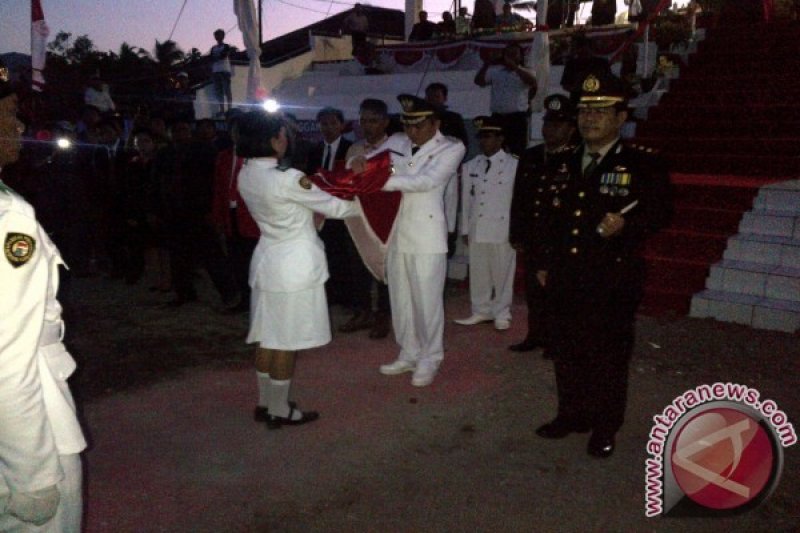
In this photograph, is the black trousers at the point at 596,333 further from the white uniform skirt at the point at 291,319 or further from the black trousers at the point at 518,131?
the black trousers at the point at 518,131

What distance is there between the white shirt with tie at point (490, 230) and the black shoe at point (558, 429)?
2271mm

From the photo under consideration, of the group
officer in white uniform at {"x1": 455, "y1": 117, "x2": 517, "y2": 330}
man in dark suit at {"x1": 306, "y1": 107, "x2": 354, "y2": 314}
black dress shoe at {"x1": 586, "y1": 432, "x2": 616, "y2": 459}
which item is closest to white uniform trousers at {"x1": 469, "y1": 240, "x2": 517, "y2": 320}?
officer in white uniform at {"x1": 455, "y1": 117, "x2": 517, "y2": 330}

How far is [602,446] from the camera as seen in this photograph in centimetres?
380

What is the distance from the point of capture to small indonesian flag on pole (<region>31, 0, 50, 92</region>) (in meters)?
10.2

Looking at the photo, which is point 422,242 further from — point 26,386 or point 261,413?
point 26,386

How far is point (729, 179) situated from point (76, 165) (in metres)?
8.15

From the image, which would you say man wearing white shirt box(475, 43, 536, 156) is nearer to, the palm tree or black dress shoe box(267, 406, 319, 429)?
black dress shoe box(267, 406, 319, 429)

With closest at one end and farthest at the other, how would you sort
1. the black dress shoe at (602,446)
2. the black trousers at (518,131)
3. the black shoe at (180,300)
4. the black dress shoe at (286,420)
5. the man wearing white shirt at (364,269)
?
1. the black dress shoe at (602,446)
2. the black dress shoe at (286,420)
3. the man wearing white shirt at (364,269)
4. the black shoe at (180,300)
5. the black trousers at (518,131)

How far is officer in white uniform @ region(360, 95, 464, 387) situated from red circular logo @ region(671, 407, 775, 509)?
2.03 m

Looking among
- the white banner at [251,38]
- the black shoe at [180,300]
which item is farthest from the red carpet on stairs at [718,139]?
the white banner at [251,38]

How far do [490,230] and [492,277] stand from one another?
0.49 meters

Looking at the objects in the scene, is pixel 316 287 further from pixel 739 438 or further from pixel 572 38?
pixel 572 38

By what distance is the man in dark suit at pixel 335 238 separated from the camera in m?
6.68

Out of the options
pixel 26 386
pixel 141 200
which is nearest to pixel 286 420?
pixel 26 386
